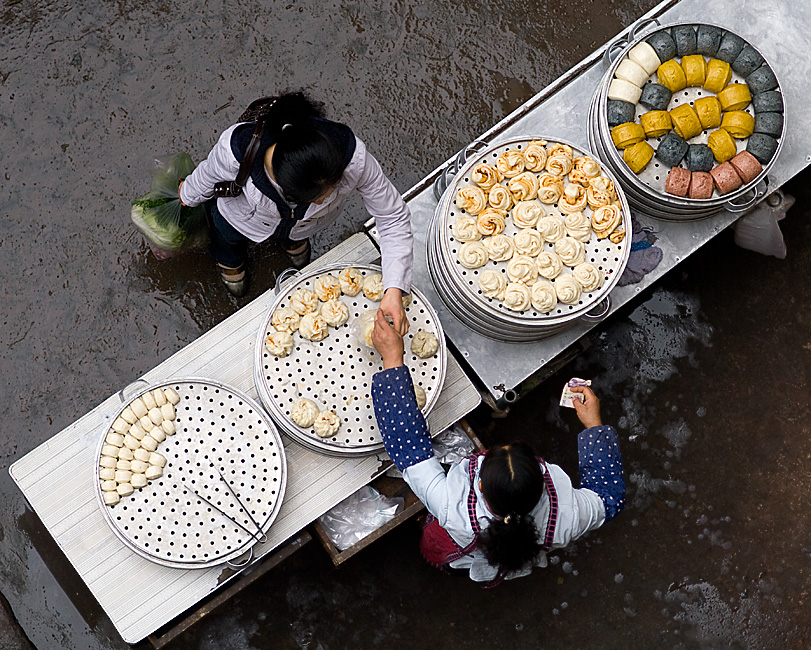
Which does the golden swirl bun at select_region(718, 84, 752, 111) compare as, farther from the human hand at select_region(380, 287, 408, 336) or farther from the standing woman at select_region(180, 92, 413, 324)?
the human hand at select_region(380, 287, 408, 336)

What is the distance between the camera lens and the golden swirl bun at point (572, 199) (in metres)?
2.93

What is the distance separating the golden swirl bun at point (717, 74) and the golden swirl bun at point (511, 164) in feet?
2.95

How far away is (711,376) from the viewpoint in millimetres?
4203

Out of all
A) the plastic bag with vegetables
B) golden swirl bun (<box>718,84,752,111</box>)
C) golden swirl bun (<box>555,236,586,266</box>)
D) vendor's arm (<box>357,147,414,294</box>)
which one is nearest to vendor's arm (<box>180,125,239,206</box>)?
the plastic bag with vegetables

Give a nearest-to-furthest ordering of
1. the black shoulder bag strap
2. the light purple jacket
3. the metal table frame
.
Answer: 1. the black shoulder bag strap
2. the light purple jacket
3. the metal table frame

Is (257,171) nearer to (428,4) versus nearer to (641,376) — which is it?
(428,4)

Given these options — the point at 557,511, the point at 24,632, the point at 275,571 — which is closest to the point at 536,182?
Answer: the point at 557,511

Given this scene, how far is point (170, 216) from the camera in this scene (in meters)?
3.30

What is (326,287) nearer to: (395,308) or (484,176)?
(395,308)

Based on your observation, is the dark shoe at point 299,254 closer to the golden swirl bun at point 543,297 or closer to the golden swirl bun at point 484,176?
the golden swirl bun at point 484,176

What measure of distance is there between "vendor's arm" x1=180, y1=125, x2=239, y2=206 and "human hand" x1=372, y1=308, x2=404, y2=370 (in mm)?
799

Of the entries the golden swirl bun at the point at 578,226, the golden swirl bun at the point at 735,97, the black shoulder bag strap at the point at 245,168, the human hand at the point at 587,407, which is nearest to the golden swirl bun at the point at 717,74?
the golden swirl bun at the point at 735,97

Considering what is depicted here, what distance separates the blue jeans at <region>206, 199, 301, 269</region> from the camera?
3092 mm

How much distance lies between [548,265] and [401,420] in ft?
3.03
